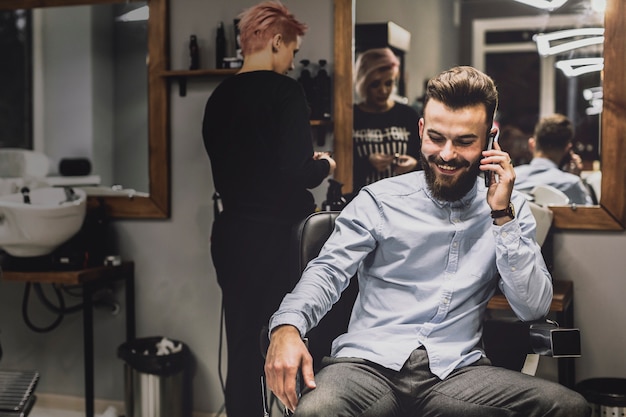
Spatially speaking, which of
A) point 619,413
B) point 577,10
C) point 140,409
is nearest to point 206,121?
point 140,409

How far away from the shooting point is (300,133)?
2582 mm

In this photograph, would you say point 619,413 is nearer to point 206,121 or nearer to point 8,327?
point 206,121

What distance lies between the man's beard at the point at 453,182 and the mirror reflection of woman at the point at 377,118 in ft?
2.73

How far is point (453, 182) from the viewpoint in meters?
2.07

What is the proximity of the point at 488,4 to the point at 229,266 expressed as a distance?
1.69 metres

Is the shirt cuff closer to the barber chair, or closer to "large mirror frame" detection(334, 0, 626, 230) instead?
the barber chair

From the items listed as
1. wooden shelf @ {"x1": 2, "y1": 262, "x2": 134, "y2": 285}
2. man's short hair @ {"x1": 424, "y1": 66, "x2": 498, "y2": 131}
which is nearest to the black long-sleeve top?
man's short hair @ {"x1": 424, "y1": 66, "x2": 498, "y2": 131}

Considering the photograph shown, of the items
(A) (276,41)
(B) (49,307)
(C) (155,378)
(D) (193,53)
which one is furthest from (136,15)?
(C) (155,378)

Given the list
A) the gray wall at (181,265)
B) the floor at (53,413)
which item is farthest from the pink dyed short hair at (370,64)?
the floor at (53,413)

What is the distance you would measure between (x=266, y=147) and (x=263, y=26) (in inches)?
17.5

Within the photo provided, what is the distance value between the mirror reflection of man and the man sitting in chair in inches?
35.7

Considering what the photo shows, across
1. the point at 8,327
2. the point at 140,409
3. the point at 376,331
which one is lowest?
the point at 140,409

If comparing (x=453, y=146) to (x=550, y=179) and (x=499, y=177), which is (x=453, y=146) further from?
(x=550, y=179)

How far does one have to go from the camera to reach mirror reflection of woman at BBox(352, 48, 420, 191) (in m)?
2.94
